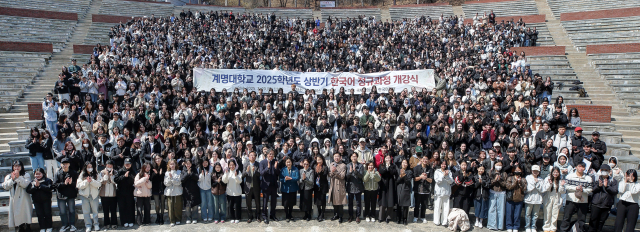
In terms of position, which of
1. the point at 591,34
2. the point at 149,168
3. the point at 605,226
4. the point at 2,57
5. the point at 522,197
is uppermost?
the point at 591,34

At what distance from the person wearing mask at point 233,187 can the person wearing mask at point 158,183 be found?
5.00 feet

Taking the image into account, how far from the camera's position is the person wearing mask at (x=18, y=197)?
8117 millimetres

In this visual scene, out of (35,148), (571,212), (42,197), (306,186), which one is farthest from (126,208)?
(571,212)

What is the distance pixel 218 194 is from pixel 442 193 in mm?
5529

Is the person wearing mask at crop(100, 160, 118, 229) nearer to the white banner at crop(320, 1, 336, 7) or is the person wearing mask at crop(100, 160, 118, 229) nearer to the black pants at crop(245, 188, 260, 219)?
the black pants at crop(245, 188, 260, 219)

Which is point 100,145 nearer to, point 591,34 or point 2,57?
point 2,57

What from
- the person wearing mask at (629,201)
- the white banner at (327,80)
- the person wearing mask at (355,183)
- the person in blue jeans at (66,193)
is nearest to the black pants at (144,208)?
the person in blue jeans at (66,193)

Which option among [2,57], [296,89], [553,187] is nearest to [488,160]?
[553,187]

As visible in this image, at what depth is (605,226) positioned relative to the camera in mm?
Answer: 8969

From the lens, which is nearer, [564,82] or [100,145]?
[100,145]

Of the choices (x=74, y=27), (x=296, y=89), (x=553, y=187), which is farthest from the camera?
(x=74, y=27)

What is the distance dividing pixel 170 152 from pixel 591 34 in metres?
25.0

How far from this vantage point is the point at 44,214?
334 inches

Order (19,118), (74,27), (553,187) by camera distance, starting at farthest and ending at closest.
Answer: (74,27) < (19,118) < (553,187)
